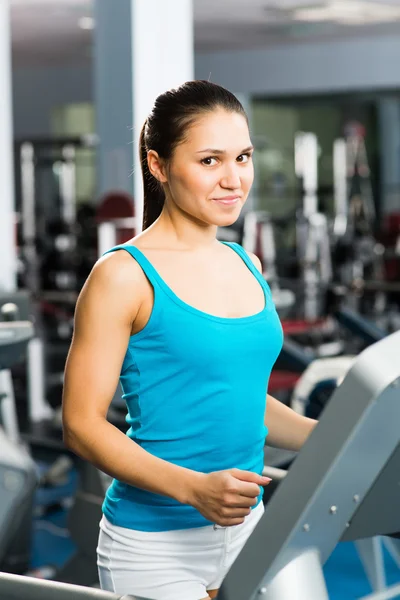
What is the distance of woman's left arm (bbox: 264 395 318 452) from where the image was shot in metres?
1.26

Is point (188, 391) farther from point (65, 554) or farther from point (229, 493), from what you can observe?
point (65, 554)

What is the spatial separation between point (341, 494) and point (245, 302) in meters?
0.37

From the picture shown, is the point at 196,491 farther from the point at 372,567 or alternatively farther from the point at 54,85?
the point at 54,85

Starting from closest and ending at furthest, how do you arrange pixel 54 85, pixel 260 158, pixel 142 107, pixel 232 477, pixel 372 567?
pixel 232 477, pixel 372 567, pixel 142 107, pixel 260 158, pixel 54 85

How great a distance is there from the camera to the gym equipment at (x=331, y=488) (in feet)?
2.62

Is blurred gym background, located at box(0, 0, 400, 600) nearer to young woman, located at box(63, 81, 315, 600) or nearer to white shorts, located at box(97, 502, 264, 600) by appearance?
young woman, located at box(63, 81, 315, 600)

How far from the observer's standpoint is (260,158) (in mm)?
11367

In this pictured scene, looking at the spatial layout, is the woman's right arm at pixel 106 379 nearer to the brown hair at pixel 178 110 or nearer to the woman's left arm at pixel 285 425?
the brown hair at pixel 178 110

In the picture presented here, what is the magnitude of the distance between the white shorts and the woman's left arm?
0.15m

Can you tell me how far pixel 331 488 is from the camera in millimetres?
829

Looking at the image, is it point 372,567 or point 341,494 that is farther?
point 372,567

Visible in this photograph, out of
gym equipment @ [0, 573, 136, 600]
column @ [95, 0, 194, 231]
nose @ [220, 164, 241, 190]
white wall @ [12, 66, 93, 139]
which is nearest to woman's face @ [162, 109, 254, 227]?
nose @ [220, 164, 241, 190]

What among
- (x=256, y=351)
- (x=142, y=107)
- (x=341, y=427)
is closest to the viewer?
(x=341, y=427)

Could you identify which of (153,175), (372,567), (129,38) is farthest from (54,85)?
(153,175)
